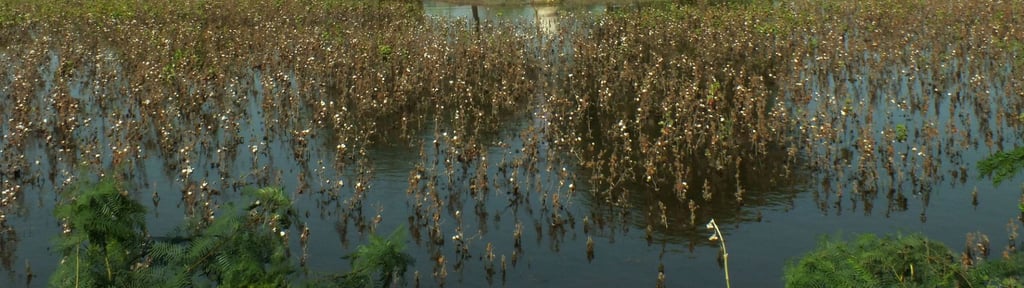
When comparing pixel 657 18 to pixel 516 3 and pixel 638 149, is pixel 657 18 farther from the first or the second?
pixel 638 149

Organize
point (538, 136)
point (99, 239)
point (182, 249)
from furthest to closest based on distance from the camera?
point (538, 136), point (182, 249), point (99, 239)

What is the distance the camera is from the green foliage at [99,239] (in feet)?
23.7

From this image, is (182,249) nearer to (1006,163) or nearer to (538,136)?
(1006,163)

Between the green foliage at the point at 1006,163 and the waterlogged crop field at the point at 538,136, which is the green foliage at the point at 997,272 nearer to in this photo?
the green foliage at the point at 1006,163

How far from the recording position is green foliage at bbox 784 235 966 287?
709 centimetres

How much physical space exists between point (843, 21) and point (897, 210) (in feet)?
50.3

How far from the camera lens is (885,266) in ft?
23.9

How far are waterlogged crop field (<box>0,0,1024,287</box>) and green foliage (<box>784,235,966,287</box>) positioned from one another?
2888 millimetres

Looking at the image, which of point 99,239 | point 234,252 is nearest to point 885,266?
point 234,252

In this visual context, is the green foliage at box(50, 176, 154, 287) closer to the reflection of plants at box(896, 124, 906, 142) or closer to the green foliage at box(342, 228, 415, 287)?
the green foliage at box(342, 228, 415, 287)

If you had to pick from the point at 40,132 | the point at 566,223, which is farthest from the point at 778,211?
the point at 40,132

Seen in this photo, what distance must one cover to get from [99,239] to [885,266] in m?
4.82

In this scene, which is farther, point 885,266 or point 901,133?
point 901,133

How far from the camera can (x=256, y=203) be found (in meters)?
8.22
